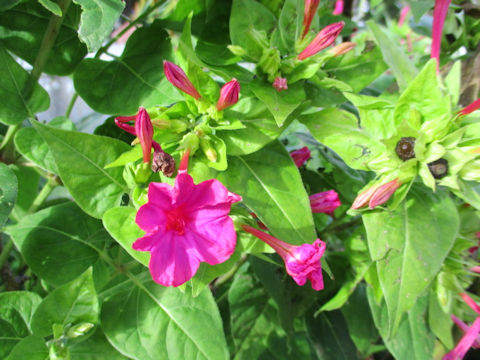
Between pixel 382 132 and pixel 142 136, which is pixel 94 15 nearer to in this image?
pixel 142 136

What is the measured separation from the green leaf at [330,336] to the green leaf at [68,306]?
0.56 m

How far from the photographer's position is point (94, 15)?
1.89ft

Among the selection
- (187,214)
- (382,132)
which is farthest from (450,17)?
(187,214)

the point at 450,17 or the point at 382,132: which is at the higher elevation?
the point at 450,17

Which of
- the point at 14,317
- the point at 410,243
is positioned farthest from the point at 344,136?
the point at 14,317

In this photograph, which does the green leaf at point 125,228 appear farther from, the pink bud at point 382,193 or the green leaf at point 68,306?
the pink bud at point 382,193

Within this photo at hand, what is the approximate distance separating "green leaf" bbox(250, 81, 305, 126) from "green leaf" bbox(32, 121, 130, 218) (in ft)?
0.74

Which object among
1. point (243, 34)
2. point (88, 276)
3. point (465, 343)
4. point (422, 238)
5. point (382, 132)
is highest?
point (243, 34)

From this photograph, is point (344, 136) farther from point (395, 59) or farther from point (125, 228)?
point (125, 228)

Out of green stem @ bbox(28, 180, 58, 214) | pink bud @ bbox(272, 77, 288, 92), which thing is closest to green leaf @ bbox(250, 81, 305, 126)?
pink bud @ bbox(272, 77, 288, 92)

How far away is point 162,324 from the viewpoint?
698 mm

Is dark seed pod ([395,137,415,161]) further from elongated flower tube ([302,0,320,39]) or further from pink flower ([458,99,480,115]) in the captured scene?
elongated flower tube ([302,0,320,39])

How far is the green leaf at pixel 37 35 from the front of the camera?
2.36 feet

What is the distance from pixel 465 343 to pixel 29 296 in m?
0.84
